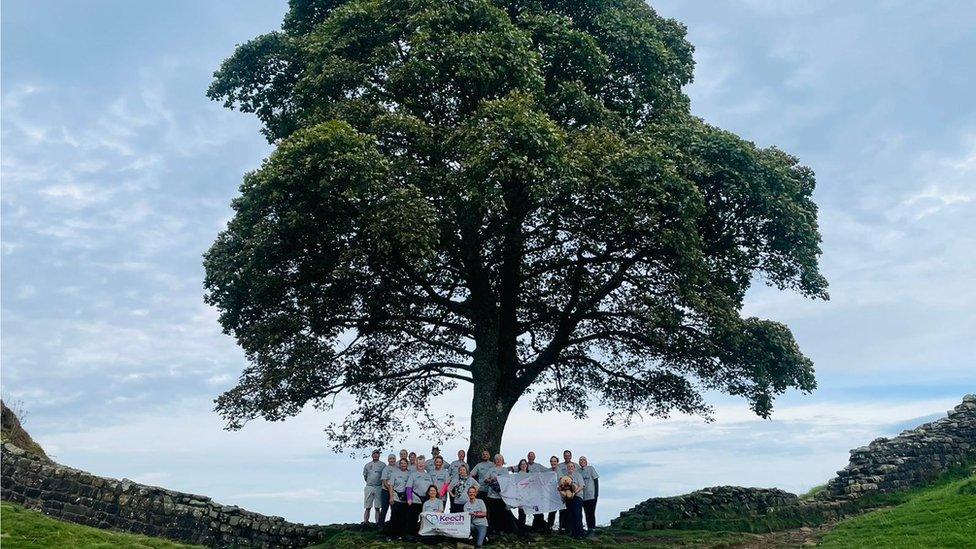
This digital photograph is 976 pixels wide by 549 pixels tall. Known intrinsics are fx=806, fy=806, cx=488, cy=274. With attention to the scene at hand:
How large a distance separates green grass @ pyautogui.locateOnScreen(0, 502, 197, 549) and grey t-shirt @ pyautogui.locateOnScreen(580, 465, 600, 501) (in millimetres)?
9445

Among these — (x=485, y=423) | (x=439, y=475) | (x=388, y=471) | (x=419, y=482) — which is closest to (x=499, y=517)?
(x=439, y=475)

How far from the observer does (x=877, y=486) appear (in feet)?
76.2

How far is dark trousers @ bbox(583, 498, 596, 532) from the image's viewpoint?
65.8ft

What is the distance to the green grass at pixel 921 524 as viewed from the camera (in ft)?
54.5

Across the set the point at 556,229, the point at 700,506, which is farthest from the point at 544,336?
the point at 700,506

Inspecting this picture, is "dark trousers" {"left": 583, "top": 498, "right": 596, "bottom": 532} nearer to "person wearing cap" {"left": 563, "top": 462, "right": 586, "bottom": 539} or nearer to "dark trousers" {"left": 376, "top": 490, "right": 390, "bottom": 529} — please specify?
"person wearing cap" {"left": 563, "top": 462, "right": 586, "bottom": 539}

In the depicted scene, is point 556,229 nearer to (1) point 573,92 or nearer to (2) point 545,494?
(1) point 573,92

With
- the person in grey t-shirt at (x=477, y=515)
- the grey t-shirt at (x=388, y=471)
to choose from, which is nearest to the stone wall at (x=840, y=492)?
the person in grey t-shirt at (x=477, y=515)

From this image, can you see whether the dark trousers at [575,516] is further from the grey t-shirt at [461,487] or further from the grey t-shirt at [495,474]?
the grey t-shirt at [461,487]

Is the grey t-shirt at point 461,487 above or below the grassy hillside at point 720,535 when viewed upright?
above

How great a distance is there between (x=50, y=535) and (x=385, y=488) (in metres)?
6.97

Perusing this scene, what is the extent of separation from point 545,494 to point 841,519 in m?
8.86

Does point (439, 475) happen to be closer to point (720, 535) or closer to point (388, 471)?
point (388, 471)

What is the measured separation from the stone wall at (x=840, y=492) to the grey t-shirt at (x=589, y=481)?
14.2ft
